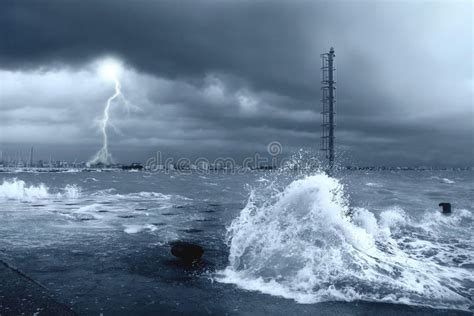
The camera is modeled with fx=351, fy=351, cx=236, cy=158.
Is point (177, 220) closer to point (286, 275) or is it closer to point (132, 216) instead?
point (132, 216)

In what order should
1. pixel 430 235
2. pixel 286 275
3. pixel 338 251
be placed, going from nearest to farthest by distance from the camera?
pixel 286 275 < pixel 338 251 < pixel 430 235

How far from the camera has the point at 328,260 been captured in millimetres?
15094

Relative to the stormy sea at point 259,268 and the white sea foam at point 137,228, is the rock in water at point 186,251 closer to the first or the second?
the stormy sea at point 259,268

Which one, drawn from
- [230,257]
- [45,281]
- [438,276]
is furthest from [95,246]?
[438,276]

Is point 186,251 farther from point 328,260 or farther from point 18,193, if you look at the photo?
point 18,193

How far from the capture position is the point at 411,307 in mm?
11234

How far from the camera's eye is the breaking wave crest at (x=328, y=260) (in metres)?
12.6

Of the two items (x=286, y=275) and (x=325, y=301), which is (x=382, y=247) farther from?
(x=325, y=301)

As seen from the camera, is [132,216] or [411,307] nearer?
[411,307]

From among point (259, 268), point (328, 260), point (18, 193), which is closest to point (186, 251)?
point (259, 268)

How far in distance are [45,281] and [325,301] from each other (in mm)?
9973

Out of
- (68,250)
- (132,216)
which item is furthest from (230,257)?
(132,216)

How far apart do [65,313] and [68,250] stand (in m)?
9.37

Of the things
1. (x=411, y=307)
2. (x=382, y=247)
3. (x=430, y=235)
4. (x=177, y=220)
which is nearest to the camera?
(x=411, y=307)
